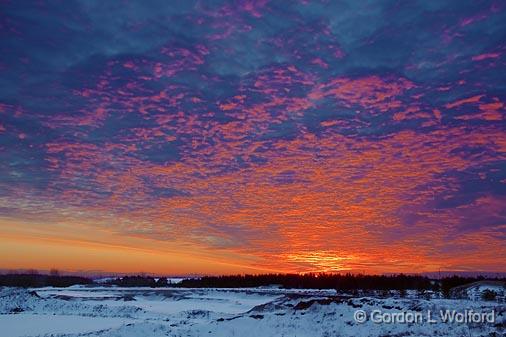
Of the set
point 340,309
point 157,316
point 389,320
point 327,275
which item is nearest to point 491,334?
point 389,320

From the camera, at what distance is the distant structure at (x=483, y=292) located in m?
40.6

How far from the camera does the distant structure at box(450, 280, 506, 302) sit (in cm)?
4059

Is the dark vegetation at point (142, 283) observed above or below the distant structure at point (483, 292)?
below

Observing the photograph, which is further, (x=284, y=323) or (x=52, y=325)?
(x=52, y=325)

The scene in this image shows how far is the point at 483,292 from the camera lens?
45.1m

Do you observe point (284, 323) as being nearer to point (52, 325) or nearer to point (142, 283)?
point (52, 325)

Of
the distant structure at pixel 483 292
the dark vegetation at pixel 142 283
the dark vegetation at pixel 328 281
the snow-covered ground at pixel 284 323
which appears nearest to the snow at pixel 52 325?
the snow-covered ground at pixel 284 323

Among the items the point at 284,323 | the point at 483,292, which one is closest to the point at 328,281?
the point at 483,292

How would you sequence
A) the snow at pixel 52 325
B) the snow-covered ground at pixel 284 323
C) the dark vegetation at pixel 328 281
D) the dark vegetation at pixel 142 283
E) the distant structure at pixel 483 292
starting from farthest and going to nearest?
the dark vegetation at pixel 142 283 < the dark vegetation at pixel 328 281 < the distant structure at pixel 483 292 < the snow at pixel 52 325 < the snow-covered ground at pixel 284 323

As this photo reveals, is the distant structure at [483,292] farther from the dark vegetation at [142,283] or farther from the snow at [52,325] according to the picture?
the dark vegetation at [142,283]

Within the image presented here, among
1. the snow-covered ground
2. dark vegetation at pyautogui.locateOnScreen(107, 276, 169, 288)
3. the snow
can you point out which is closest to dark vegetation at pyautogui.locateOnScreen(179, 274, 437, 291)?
dark vegetation at pyautogui.locateOnScreen(107, 276, 169, 288)

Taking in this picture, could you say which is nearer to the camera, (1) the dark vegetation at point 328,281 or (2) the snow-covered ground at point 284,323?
(2) the snow-covered ground at point 284,323

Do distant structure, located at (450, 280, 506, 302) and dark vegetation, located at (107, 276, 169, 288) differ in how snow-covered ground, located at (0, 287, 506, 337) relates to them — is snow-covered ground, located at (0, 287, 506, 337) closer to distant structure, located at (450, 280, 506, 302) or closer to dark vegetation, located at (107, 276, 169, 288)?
distant structure, located at (450, 280, 506, 302)

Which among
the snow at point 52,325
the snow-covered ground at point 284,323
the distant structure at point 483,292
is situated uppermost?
the distant structure at point 483,292
